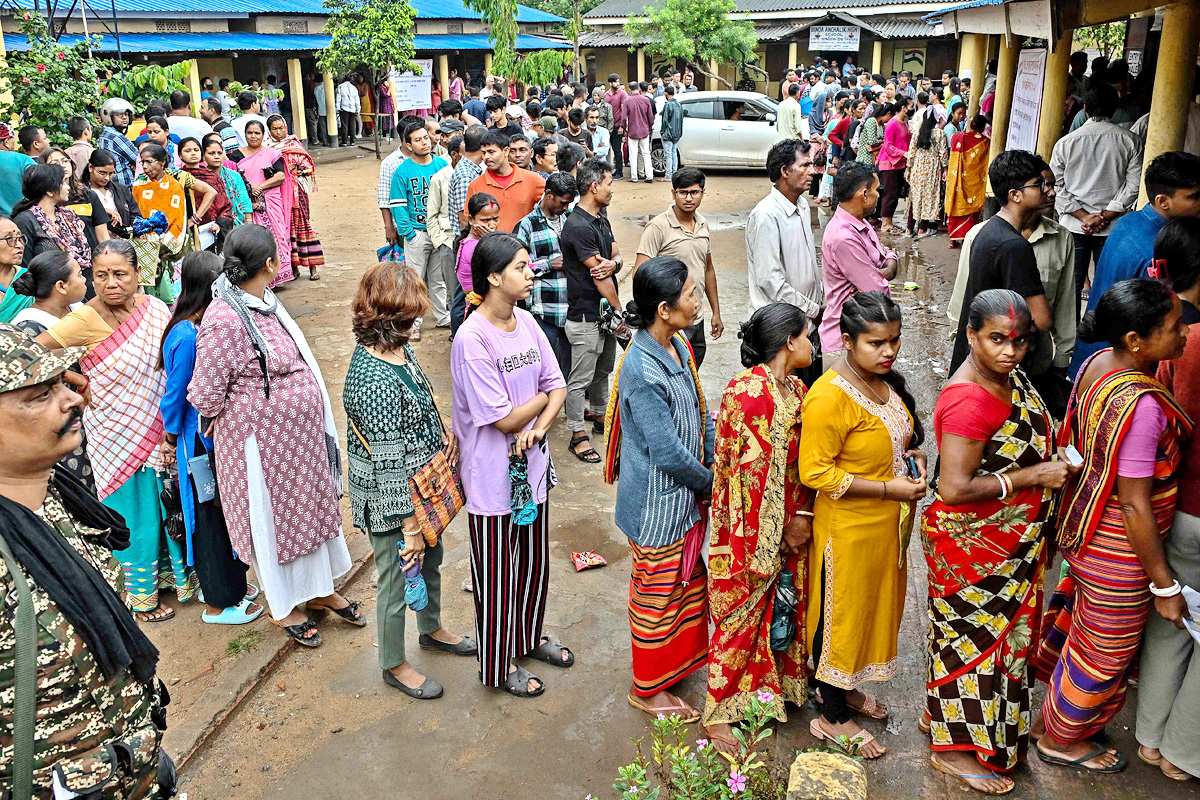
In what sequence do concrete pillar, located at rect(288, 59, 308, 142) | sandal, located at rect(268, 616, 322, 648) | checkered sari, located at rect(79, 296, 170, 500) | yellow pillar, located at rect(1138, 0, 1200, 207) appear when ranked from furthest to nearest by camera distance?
concrete pillar, located at rect(288, 59, 308, 142) < yellow pillar, located at rect(1138, 0, 1200, 207) < sandal, located at rect(268, 616, 322, 648) < checkered sari, located at rect(79, 296, 170, 500)

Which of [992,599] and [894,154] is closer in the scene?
[992,599]

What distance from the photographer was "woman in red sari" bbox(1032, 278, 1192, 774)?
2.83 metres

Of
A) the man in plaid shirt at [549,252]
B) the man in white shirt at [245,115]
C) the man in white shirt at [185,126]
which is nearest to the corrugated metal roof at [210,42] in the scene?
the man in white shirt at [245,115]

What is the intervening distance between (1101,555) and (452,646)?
2.50 metres

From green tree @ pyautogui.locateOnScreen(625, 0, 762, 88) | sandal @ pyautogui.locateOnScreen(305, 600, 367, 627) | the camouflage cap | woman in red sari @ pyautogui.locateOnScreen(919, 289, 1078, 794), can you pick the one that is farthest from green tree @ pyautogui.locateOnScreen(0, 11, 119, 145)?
green tree @ pyautogui.locateOnScreen(625, 0, 762, 88)

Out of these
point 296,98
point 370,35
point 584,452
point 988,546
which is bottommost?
point 584,452

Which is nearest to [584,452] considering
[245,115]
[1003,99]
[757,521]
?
[757,521]

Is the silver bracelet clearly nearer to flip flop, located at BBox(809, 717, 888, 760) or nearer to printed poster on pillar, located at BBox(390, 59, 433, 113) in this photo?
flip flop, located at BBox(809, 717, 888, 760)

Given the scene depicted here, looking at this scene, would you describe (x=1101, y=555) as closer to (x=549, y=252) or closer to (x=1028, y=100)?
(x=549, y=252)

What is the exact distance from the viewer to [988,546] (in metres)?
2.95

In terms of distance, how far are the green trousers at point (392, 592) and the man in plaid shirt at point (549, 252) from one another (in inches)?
80.7

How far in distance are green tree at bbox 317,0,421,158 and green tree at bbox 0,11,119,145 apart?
366 inches

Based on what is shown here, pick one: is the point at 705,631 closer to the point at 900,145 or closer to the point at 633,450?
the point at 633,450

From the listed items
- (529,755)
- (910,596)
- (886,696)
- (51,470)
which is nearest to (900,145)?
(910,596)
